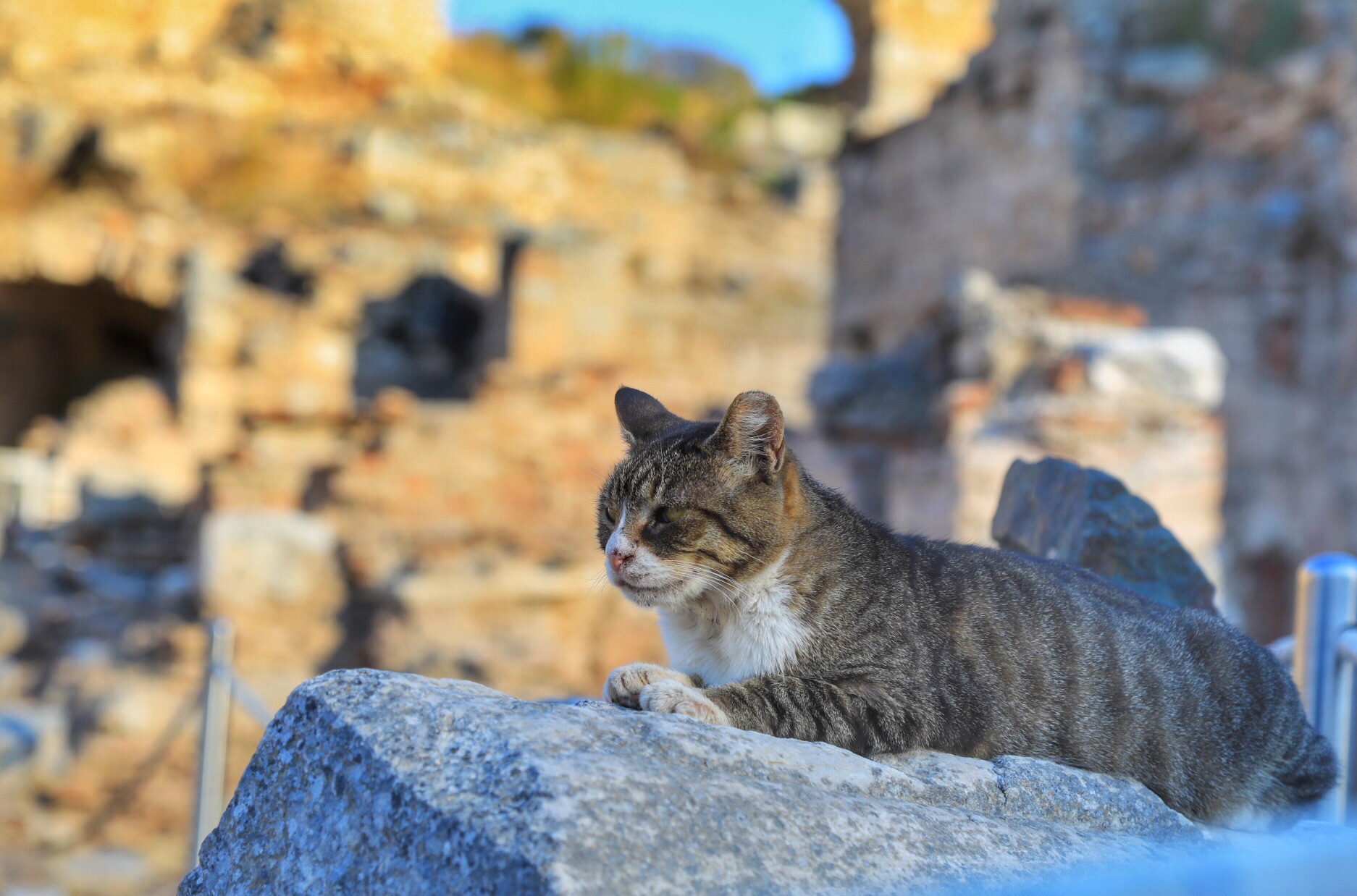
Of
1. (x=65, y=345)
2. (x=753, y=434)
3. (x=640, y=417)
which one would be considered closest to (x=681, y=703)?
(x=753, y=434)

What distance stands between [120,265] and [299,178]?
2540 mm

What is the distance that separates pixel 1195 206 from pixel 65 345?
54.0 feet

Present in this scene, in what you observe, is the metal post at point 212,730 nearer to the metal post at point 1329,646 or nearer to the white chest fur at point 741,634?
the white chest fur at point 741,634

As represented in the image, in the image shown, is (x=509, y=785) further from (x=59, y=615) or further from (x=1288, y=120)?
(x=1288, y=120)

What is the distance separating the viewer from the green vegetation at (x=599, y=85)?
1666 centimetres

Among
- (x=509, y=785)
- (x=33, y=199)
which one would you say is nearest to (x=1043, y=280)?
(x=509, y=785)

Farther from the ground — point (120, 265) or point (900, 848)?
point (120, 265)

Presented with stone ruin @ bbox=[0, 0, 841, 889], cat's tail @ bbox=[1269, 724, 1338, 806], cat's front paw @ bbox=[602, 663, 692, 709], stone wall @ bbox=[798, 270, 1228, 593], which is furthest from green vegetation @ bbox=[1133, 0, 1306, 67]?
cat's front paw @ bbox=[602, 663, 692, 709]

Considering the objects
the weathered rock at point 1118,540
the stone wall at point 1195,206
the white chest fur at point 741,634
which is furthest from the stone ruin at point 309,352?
the white chest fur at point 741,634

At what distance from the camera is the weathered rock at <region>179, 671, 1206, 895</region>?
111 cm

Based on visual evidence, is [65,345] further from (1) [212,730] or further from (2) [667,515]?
(2) [667,515]

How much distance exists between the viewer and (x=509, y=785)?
1.17 m

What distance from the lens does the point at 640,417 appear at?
2340 mm

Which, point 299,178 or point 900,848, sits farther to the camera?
point 299,178
